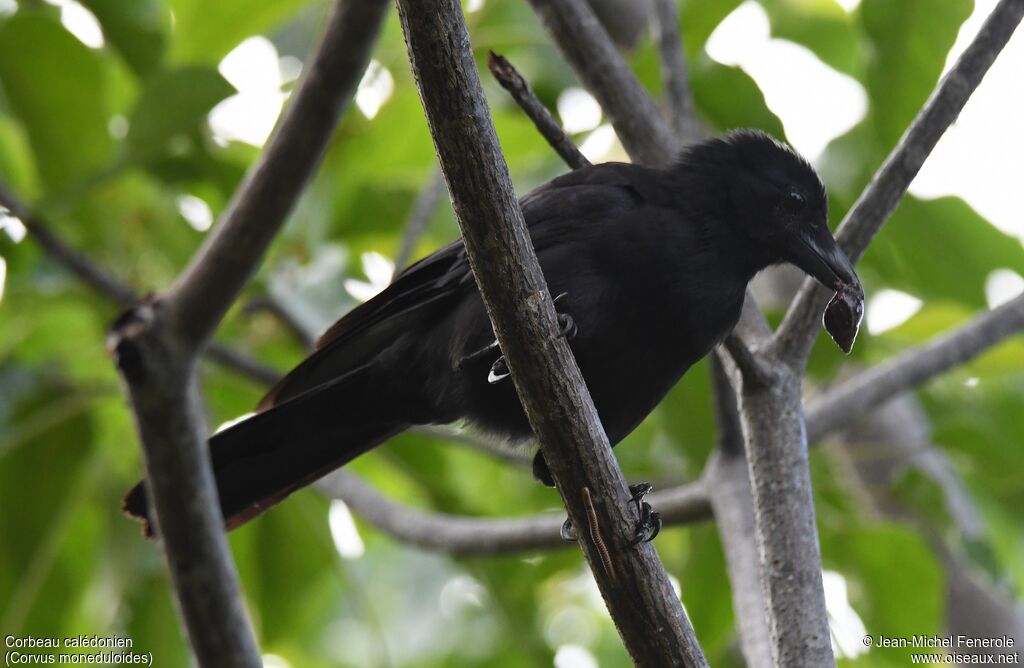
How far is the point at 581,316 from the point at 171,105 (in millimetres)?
1648

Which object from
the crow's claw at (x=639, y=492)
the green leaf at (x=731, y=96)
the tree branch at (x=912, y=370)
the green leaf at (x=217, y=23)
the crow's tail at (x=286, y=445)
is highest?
the green leaf at (x=217, y=23)

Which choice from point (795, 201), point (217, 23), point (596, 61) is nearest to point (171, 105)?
point (217, 23)

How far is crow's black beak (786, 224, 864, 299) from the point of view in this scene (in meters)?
3.03

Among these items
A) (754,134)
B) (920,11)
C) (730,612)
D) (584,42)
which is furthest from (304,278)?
(920,11)

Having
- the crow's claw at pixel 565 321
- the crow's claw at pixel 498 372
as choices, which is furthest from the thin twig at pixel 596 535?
the crow's claw at pixel 498 372

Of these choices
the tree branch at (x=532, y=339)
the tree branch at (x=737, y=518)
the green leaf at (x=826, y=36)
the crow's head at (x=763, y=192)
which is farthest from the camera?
the green leaf at (x=826, y=36)

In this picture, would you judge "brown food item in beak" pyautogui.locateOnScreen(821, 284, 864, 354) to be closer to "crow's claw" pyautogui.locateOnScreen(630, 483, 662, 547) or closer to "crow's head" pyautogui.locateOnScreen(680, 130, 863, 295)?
"crow's head" pyautogui.locateOnScreen(680, 130, 863, 295)

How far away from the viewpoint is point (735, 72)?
3812 millimetres

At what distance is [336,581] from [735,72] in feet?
9.42

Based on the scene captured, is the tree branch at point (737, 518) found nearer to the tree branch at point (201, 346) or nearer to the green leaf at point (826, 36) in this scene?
the tree branch at point (201, 346)

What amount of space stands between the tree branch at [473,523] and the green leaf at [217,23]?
1.59m

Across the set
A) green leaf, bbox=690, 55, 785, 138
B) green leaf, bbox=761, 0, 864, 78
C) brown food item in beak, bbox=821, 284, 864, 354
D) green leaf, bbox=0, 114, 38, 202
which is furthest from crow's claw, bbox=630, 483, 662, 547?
green leaf, bbox=0, 114, 38, 202

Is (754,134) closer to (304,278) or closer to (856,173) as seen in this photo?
(856,173)

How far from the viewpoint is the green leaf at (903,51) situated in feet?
12.0
